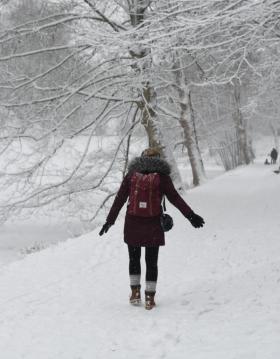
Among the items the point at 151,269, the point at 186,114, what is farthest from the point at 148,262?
the point at 186,114

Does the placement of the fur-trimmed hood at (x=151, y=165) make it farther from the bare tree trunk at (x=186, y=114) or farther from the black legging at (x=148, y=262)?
the bare tree trunk at (x=186, y=114)

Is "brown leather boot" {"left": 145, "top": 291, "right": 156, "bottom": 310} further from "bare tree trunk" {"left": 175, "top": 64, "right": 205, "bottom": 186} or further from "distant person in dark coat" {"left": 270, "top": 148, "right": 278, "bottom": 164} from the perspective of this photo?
"distant person in dark coat" {"left": 270, "top": 148, "right": 278, "bottom": 164}

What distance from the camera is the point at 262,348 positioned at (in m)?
4.09

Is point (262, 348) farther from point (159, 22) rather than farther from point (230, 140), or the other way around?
point (230, 140)

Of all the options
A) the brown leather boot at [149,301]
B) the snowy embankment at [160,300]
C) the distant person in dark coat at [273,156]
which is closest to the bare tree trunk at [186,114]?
the snowy embankment at [160,300]

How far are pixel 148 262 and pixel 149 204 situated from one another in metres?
0.66

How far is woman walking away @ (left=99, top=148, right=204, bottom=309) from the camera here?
5.57 meters

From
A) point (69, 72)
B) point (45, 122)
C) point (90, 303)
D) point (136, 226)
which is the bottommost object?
point (90, 303)

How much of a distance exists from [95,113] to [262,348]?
1269cm

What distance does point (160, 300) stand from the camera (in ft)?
19.8

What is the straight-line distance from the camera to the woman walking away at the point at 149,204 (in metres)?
5.57

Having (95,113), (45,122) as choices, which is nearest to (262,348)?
(45,122)

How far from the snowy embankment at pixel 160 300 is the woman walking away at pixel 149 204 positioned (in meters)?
0.65

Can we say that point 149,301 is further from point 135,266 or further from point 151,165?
point 151,165
